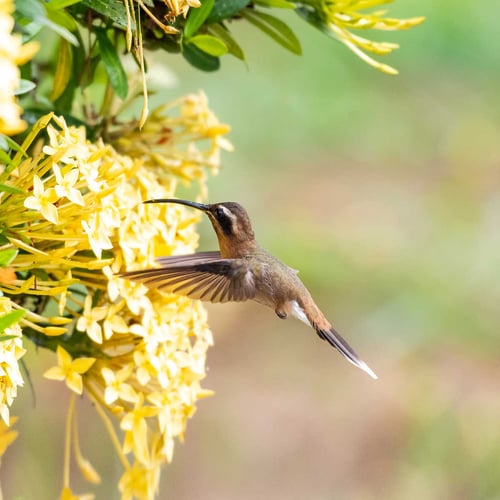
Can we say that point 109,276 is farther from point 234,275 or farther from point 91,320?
point 234,275

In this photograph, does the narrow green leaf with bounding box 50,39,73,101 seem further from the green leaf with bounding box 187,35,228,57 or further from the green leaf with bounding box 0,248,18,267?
the green leaf with bounding box 0,248,18,267

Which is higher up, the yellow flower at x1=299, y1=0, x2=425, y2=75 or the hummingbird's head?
the yellow flower at x1=299, y1=0, x2=425, y2=75

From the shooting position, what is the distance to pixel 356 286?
416cm

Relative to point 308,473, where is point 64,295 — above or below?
above

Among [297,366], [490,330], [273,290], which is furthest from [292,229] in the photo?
[273,290]

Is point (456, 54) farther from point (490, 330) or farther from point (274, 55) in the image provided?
point (490, 330)

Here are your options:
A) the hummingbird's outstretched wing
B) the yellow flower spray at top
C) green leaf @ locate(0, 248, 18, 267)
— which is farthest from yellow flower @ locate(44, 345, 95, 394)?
green leaf @ locate(0, 248, 18, 267)

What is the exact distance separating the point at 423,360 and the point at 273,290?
2.55 metres

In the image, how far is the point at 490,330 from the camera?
403cm

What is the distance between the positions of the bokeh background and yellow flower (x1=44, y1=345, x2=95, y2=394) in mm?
1328

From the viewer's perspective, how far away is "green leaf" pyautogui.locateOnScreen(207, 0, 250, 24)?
1101 mm

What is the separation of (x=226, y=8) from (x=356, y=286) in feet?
10.3

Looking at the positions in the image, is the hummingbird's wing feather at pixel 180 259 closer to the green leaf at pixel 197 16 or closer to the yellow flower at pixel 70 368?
the yellow flower at pixel 70 368

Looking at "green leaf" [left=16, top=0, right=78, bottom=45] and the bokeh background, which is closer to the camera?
"green leaf" [left=16, top=0, right=78, bottom=45]
